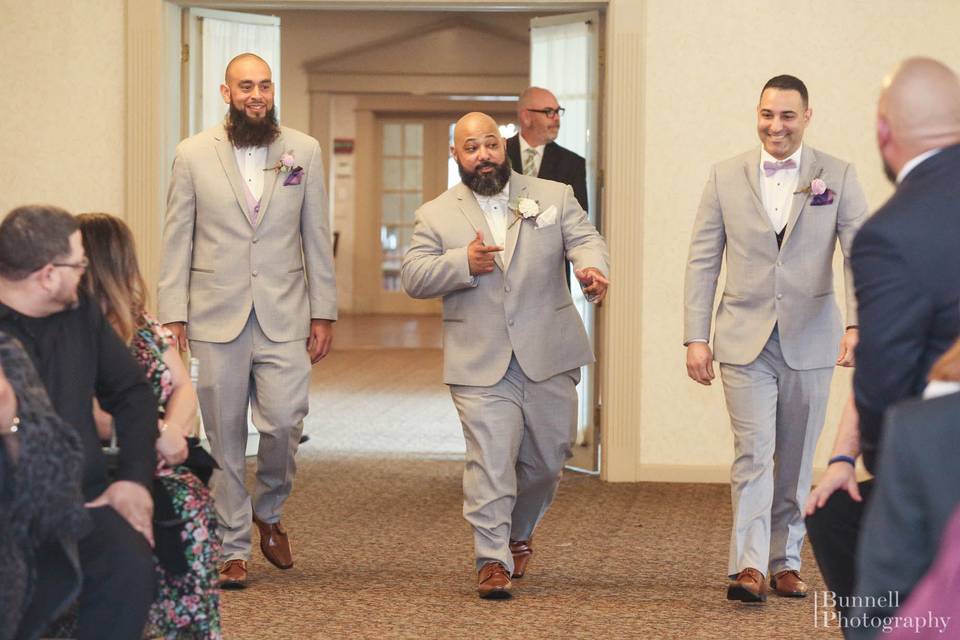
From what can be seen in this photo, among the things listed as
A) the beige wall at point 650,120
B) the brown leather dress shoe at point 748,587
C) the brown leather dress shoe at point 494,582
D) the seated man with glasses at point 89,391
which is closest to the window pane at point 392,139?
the beige wall at point 650,120

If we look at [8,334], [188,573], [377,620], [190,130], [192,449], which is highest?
[190,130]

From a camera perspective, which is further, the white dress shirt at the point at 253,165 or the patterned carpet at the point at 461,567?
the white dress shirt at the point at 253,165

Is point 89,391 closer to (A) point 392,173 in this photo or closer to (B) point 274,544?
(B) point 274,544

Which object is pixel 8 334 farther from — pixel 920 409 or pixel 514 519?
pixel 514 519

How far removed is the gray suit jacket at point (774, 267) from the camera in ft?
15.1

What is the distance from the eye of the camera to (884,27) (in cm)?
687

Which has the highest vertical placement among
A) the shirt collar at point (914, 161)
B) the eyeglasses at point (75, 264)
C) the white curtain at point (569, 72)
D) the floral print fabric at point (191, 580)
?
the white curtain at point (569, 72)

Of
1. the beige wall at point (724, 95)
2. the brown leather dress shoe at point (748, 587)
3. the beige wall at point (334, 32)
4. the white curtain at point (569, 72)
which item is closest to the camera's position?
the brown leather dress shoe at point (748, 587)

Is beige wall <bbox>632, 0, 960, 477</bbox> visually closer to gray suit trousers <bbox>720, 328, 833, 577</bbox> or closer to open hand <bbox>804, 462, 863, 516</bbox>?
gray suit trousers <bbox>720, 328, 833, 577</bbox>

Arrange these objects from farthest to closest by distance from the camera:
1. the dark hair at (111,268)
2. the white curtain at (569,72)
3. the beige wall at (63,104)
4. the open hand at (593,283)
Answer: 1. the white curtain at (569,72)
2. the beige wall at (63,104)
3. the open hand at (593,283)
4. the dark hair at (111,268)

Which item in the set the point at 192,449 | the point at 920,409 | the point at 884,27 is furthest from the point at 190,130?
the point at 920,409

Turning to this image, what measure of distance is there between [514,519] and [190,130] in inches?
132

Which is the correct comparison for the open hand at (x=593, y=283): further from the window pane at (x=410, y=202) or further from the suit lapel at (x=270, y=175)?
the window pane at (x=410, y=202)

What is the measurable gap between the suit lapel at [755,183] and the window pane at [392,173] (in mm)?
15416
